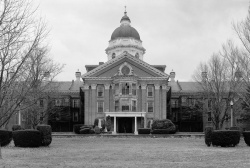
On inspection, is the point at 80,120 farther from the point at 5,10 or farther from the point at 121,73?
the point at 5,10

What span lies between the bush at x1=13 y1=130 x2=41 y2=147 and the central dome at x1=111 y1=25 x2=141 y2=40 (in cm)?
4848

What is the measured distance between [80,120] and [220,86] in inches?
1097

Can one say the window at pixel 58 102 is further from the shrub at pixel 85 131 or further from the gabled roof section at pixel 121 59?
the shrub at pixel 85 131

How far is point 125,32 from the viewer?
76500 millimetres

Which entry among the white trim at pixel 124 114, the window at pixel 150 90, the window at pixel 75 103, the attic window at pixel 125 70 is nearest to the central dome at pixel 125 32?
the attic window at pixel 125 70

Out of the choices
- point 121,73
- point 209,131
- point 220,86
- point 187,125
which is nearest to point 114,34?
point 121,73

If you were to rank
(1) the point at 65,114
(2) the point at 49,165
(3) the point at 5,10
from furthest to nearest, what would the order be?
(1) the point at 65,114
(2) the point at 49,165
(3) the point at 5,10

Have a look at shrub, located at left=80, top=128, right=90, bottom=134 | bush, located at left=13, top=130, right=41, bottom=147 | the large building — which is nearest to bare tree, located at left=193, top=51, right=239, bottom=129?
the large building

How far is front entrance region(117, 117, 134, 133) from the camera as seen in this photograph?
6444 centimetres

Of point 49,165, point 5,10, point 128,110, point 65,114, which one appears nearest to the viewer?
point 5,10

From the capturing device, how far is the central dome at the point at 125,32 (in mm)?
76500

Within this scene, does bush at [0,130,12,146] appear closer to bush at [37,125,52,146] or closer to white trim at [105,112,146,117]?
bush at [37,125,52,146]

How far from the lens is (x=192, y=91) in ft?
249

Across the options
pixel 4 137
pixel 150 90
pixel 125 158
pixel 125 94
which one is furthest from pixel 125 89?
pixel 125 158
